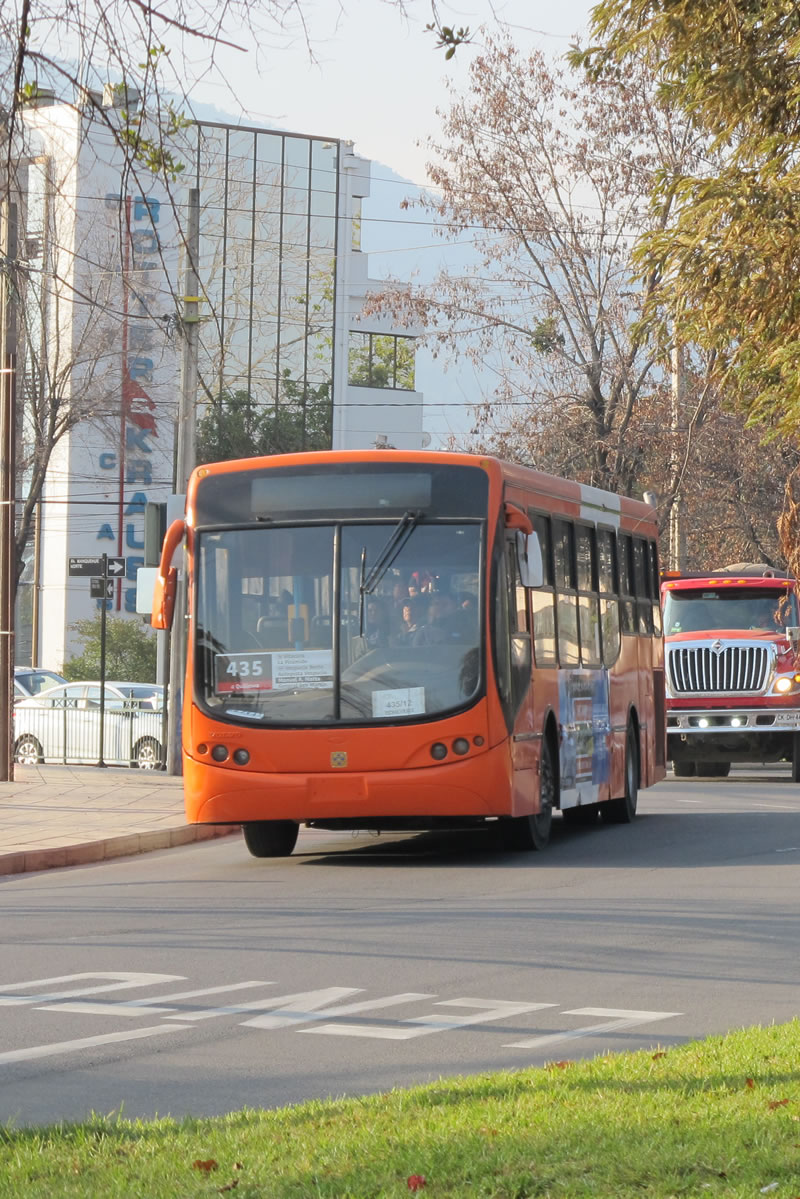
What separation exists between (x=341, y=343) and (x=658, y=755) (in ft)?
187

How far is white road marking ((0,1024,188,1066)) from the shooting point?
7.72 metres

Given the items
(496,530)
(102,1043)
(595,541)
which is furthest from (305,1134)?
(595,541)

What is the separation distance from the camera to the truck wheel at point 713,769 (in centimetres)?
3240

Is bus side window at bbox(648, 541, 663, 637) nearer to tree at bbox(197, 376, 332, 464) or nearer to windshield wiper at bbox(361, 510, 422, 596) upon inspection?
windshield wiper at bbox(361, 510, 422, 596)

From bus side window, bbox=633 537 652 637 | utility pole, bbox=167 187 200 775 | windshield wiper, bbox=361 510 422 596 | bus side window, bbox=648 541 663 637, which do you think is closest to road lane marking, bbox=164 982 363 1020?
windshield wiper, bbox=361 510 422 596

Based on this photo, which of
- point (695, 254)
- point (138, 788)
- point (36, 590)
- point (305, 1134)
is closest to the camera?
point (305, 1134)

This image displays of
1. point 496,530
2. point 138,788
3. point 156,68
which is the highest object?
point 156,68

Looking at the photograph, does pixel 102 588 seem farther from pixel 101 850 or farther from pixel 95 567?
pixel 101 850

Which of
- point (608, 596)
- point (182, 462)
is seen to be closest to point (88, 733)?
point (182, 462)

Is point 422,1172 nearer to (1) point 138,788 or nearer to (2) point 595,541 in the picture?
(2) point 595,541

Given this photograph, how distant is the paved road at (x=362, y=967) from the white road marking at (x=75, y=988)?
2cm

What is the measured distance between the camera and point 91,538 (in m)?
73.6

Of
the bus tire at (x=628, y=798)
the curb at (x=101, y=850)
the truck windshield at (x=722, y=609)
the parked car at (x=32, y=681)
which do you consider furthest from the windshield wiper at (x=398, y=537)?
the parked car at (x=32, y=681)

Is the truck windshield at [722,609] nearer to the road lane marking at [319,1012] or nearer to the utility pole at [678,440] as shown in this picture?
the utility pole at [678,440]
